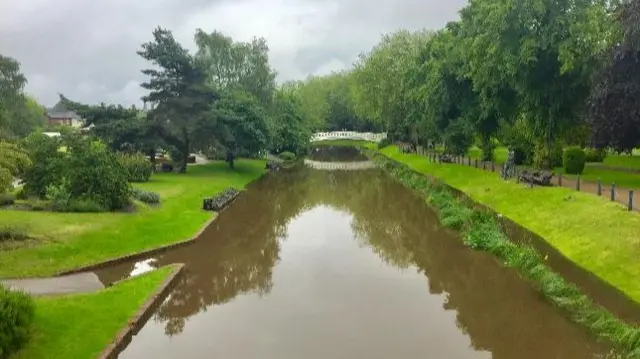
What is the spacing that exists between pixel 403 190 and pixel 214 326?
34748 mm

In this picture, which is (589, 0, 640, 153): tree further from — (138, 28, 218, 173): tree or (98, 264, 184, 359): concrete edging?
(138, 28, 218, 173): tree

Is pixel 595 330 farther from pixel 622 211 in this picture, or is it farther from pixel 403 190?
pixel 403 190

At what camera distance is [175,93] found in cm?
5322

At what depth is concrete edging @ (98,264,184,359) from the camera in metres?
14.4

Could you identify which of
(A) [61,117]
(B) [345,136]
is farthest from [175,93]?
(A) [61,117]

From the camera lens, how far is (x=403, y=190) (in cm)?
5000

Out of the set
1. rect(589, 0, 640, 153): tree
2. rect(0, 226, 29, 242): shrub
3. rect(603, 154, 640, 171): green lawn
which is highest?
rect(589, 0, 640, 153): tree

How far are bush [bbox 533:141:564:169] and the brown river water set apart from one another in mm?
17531

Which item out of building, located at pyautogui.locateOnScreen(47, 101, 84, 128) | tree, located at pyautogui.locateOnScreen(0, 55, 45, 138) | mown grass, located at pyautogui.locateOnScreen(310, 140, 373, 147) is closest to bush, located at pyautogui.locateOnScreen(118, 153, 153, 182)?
tree, located at pyautogui.locateOnScreen(0, 55, 45, 138)

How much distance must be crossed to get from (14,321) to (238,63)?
68.6m

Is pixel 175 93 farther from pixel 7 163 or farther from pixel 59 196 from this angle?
pixel 7 163

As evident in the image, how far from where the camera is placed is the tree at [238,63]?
78.4 m

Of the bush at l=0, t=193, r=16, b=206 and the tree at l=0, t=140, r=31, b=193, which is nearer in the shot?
the tree at l=0, t=140, r=31, b=193

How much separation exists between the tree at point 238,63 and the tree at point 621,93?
52.0m
